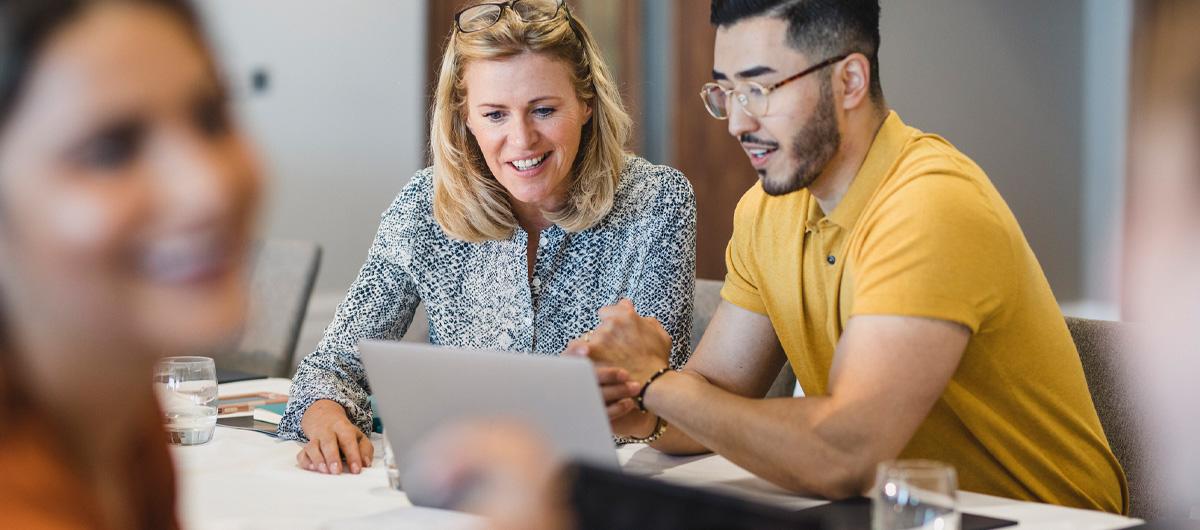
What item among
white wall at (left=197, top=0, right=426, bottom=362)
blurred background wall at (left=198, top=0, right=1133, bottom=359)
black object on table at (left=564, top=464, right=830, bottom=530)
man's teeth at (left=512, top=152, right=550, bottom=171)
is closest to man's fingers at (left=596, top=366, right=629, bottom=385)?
man's teeth at (left=512, top=152, right=550, bottom=171)

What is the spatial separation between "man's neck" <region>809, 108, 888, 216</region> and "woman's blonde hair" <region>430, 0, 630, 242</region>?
19.4 inches

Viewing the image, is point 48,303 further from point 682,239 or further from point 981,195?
point 682,239

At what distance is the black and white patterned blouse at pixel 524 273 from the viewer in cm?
204

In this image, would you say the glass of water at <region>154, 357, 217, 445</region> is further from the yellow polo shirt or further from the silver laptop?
the yellow polo shirt

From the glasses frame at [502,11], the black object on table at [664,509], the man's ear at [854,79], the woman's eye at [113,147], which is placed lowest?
the black object on table at [664,509]

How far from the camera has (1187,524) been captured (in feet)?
3.76

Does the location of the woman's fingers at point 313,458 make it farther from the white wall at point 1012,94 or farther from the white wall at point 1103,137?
the white wall at point 1103,137

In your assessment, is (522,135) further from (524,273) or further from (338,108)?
(338,108)

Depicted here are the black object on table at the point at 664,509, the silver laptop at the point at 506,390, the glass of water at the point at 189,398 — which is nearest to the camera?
the black object on table at the point at 664,509

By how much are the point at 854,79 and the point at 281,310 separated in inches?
65.7

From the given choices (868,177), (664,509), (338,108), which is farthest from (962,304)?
(338,108)

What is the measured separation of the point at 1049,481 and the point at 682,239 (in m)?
0.74

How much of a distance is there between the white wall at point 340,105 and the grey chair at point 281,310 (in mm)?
1900

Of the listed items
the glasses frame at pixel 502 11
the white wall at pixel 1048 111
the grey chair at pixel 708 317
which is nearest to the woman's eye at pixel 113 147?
the glasses frame at pixel 502 11
